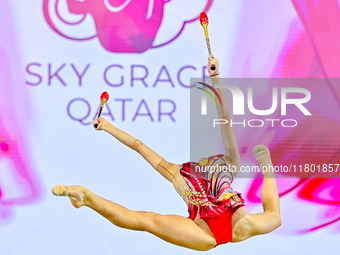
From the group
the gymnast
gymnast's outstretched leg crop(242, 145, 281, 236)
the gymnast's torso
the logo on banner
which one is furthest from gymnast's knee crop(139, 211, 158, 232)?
the logo on banner

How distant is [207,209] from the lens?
188 cm

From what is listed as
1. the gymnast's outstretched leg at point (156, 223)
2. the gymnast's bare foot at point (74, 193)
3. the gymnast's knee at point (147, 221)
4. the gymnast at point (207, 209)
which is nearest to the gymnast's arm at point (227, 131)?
the gymnast at point (207, 209)

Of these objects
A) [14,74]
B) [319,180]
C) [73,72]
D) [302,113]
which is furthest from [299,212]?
[14,74]

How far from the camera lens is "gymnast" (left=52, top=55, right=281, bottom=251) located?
1.78 m

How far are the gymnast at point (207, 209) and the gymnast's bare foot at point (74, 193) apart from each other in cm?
7

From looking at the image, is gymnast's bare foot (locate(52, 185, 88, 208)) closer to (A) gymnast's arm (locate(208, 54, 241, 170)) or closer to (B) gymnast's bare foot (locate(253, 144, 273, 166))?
(A) gymnast's arm (locate(208, 54, 241, 170))

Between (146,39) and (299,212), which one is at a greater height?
(146,39)

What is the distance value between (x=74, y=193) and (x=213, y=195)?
607mm

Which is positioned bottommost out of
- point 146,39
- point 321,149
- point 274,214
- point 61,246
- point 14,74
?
point 61,246

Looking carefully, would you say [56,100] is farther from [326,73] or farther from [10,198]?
[326,73]

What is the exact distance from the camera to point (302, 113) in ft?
8.38

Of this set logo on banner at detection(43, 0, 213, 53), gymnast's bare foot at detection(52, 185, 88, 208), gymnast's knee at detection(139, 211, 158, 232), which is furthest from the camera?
logo on banner at detection(43, 0, 213, 53)

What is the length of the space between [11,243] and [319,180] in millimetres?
1700

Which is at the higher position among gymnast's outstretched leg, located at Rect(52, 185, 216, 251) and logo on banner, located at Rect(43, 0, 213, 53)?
logo on banner, located at Rect(43, 0, 213, 53)
